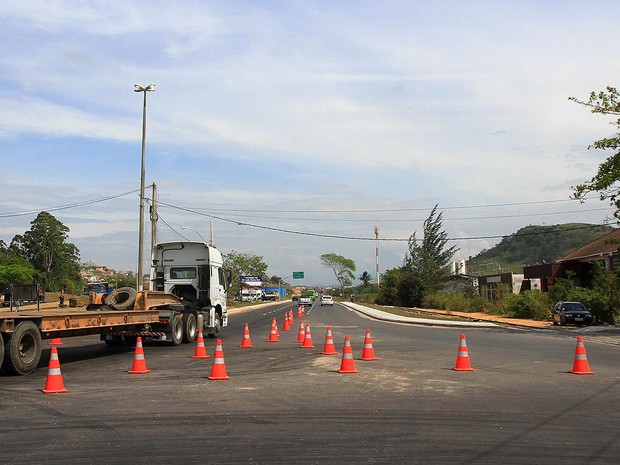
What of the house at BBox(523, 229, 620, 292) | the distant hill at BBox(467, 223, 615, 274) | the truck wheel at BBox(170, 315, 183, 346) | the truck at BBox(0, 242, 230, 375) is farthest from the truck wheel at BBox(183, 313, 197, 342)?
the distant hill at BBox(467, 223, 615, 274)

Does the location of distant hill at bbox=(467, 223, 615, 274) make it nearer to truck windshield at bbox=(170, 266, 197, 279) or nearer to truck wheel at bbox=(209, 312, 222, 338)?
truck wheel at bbox=(209, 312, 222, 338)

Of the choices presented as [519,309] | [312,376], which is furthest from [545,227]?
[312,376]

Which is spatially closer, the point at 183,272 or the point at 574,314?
the point at 183,272

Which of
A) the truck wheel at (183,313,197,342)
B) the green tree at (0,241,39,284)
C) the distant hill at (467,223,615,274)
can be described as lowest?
the truck wheel at (183,313,197,342)

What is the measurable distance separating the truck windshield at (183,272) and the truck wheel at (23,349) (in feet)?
31.7

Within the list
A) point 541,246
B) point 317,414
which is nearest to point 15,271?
point 317,414

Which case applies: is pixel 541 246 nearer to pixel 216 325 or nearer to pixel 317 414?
pixel 216 325

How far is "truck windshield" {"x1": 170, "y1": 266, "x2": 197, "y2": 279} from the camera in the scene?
2295cm

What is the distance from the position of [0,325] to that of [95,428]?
232 inches

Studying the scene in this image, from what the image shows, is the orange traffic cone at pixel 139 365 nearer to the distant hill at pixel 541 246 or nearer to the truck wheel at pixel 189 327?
the truck wheel at pixel 189 327

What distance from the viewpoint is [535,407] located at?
9.19m

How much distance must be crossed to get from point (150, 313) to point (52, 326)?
5.05 meters

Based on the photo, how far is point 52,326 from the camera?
13.8 meters

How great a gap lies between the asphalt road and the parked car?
1967 cm
